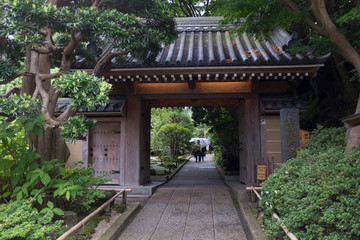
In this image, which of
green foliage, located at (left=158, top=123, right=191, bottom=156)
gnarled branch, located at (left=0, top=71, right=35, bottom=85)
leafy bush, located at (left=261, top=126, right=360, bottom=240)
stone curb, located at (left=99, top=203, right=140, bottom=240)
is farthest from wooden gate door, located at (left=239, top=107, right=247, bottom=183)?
green foliage, located at (left=158, top=123, right=191, bottom=156)

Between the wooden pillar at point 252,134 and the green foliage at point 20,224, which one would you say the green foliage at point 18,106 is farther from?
the wooden pillar at point 252,134

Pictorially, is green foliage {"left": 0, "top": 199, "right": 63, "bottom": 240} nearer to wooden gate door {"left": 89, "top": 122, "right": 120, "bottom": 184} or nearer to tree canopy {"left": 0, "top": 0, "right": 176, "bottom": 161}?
tree canopy {"left": 0, "top": 0, "right": 176, "bottom": 161}

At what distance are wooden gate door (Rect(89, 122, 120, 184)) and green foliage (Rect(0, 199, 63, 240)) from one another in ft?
16.0

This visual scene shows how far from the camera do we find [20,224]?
3377 millimetres

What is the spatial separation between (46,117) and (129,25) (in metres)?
2.23

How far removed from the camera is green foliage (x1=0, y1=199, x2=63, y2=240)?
3082 mm

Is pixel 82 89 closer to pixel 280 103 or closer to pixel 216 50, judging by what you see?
pixel 216 50

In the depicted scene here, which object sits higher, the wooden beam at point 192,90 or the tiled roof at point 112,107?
the wooden beam at point 192,90

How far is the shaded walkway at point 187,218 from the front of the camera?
4859mm

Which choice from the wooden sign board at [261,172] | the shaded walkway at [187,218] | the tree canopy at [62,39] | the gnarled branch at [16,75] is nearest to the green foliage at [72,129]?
the tree canopy at [62,39]

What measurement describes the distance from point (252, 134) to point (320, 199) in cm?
515

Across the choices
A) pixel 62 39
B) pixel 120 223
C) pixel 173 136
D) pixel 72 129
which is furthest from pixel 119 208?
pixel 173 136

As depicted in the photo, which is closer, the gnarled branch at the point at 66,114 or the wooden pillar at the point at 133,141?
the gnarled branch at the point at 66,114

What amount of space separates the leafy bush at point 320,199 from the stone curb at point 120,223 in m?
2.66
